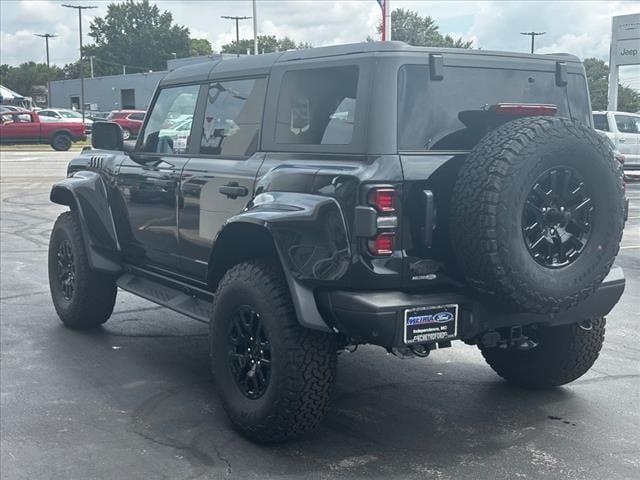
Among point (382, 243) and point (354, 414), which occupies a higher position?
point (382, 243)

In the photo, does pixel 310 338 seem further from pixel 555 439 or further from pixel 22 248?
pixel 22 248

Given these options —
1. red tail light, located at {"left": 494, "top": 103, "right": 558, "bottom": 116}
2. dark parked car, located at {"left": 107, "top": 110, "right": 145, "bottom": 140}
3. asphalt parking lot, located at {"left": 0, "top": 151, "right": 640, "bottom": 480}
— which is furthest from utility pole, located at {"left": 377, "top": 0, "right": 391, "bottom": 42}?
dark parked car, located at {"left": 107, "top": 110, "right": 145, "bottom": 140}

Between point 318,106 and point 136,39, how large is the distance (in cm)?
12194

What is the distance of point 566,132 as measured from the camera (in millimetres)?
3930

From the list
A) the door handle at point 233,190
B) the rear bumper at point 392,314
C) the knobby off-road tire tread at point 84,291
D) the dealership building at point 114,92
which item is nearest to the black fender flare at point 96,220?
the knobby off-road tire tread at point 84,291

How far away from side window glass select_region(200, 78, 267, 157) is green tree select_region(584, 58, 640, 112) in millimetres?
58443

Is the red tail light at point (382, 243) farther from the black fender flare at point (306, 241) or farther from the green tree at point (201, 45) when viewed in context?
the green tree at point (201, 45)

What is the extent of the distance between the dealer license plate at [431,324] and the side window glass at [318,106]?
908 mm

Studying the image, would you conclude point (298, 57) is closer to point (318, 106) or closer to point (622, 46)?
point (318, 106)

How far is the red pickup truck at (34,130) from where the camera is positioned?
33.6 meters

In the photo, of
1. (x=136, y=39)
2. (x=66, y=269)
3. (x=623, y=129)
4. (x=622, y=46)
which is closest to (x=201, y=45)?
(x=136, y=39)

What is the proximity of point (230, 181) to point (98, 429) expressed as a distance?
1.52 meters

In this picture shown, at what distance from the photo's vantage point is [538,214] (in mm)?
3934

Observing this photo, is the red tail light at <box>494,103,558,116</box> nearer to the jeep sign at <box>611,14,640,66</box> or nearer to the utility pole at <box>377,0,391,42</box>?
the utility pole at <box>377,0,391,42</box>
